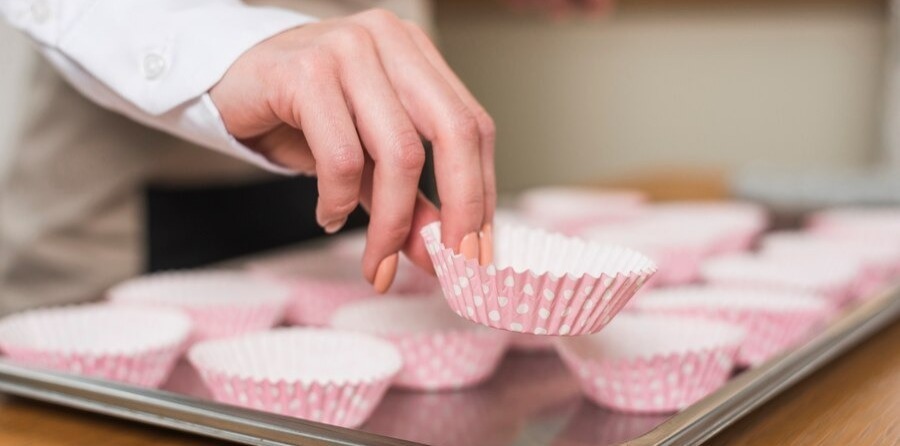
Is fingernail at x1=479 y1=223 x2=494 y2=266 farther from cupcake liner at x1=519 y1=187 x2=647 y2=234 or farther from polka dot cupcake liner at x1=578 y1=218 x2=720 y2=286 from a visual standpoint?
cupcake liner at x1=519 y1=187 x2=647 y2=234

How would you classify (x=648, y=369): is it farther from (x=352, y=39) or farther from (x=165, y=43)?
(x=165, y=43)

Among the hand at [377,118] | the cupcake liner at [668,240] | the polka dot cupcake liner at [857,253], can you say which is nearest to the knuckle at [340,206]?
the hand at [377,118]

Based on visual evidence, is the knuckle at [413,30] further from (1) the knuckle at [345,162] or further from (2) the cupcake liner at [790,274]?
(2) the cupcake liner at [790,274]

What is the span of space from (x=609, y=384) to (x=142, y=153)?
67 centimetres

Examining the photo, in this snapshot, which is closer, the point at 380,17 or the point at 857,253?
the point at 380,17

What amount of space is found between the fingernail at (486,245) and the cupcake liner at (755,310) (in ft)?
0.72

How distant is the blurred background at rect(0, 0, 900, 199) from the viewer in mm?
2326

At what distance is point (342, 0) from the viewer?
1.17 metres

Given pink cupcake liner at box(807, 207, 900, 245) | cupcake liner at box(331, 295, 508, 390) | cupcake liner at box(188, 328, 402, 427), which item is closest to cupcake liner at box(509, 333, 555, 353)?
cupcake liner at box(331, 295, 508, 390)

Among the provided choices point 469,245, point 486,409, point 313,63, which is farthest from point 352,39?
point 486,409

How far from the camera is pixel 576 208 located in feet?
4.50

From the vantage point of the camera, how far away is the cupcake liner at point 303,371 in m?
0.59

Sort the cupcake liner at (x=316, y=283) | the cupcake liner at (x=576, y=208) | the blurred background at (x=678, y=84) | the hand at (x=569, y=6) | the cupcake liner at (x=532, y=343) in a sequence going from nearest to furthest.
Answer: the cupcake liner at (x=532, y=343) → the cupcake liner at (x=316, y=283) → the cupcake liner at (x=576, y=208) → the hand at (x=569, y=6) → the blurred background at (x=678, y=84)

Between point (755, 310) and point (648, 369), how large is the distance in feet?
0.60
